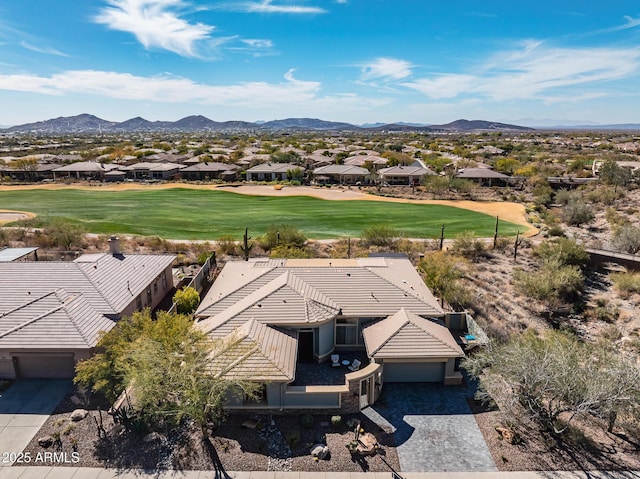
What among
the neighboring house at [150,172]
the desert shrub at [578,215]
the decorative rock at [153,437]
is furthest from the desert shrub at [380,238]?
the neighboring house at [150,172]

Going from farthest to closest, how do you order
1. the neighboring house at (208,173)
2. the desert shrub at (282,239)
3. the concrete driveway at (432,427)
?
the neighboring house at (208,173) → the desert shrub at (282,239) → the concrete driveway at (432,427)

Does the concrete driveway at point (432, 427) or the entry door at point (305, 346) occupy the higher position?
the entry door at point (305, 346)

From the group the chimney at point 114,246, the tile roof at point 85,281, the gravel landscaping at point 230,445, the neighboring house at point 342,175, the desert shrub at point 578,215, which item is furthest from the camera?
the neighboring house at point 342,175

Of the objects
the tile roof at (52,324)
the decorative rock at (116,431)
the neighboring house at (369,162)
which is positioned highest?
the neighboring house at (369,162)

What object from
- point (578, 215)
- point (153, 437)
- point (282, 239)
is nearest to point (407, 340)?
point (153, 437)

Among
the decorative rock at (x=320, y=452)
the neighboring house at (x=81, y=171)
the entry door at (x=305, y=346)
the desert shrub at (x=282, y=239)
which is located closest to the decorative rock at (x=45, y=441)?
the decorative rock at (x=320, y=452)

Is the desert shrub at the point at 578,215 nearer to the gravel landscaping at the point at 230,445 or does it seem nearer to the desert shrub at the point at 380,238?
the desert shrub at the point at 380,238

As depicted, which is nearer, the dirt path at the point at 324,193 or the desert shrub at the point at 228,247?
the desert shrub at the point at 228,247
